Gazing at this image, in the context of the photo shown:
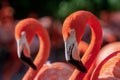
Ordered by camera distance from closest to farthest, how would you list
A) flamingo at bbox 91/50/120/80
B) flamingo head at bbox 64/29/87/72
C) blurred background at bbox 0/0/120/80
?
flamingo head at bbox 64/29/87/72 → flamingo at bbox 91/50/120/80 → blurred background at bbox 0/0/120/80

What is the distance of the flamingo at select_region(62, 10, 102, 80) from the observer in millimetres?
2365

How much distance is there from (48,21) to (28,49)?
2.37 meters

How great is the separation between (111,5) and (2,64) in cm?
149

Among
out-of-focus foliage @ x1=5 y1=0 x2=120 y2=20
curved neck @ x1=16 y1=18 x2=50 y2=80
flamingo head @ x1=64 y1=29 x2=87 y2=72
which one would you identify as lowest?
out-of-focus foliage @ x1=5 y1=0 x2=120 y2=20

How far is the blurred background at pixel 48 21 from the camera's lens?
4555 millimetres

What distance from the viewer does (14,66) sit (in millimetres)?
4559

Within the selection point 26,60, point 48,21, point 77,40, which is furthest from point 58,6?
point 77,40

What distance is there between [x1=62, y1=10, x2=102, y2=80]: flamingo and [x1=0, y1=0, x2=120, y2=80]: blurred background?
1752mm

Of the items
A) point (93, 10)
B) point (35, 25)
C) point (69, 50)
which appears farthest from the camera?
point (93, 10)

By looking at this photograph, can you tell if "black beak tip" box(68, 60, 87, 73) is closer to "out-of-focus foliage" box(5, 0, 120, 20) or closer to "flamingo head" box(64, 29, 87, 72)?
"flamingo head" box(64, 29, 87, 72)

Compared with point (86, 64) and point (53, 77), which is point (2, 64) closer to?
point (53, 77)

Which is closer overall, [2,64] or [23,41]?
[23,41]

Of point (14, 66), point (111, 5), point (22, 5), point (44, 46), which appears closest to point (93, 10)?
point (111, 5)

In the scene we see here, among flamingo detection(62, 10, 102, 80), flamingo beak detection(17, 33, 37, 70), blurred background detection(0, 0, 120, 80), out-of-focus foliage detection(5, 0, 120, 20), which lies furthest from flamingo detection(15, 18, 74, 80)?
out-of-focus foliage detection(5, 0, 120, 20)
